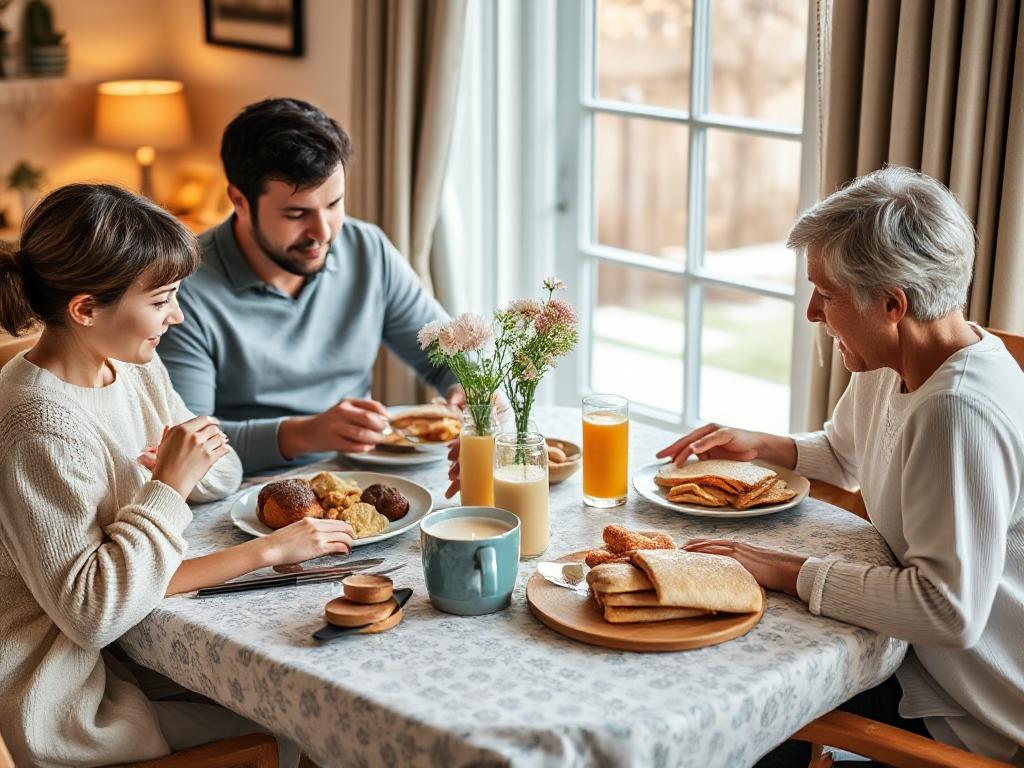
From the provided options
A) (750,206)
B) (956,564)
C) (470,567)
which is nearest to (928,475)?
(956,564)

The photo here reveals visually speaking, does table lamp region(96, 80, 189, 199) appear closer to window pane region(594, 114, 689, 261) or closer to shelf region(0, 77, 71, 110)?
shelf region(0, 77, 71, 110)

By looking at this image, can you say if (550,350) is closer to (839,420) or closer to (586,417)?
(586,417)

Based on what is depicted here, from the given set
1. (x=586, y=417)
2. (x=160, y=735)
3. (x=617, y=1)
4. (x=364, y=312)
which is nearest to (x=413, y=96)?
(x=617, y=1)

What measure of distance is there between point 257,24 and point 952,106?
240 cm

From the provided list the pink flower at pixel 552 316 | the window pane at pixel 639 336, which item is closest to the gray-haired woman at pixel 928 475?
the pink flower at pixel 552 316

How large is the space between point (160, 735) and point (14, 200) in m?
3.05

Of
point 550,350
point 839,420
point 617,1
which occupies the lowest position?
point 839,420

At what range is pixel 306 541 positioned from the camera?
1.62m

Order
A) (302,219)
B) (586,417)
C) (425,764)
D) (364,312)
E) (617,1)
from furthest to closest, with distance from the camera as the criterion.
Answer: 1. (617,1)
2. (364,312)
3. (302,219)
4. (586,417)
5. (425,764)

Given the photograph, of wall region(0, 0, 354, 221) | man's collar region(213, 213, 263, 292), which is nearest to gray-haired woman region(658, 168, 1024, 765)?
man's collar region(213, 213, 263, 292)

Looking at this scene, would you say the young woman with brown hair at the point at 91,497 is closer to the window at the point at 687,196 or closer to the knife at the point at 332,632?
the knife at the point at 332,632

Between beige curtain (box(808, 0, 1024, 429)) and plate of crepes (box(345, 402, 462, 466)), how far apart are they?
0.91m

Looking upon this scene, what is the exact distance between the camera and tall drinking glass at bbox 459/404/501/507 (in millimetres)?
1720

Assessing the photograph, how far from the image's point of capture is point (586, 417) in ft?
5.95
